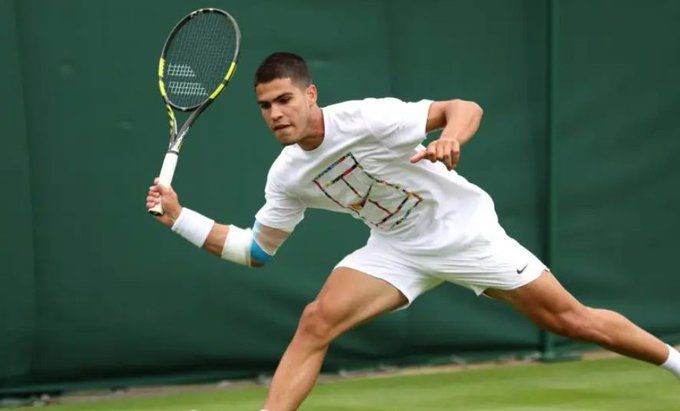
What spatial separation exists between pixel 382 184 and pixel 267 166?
6.39 feet

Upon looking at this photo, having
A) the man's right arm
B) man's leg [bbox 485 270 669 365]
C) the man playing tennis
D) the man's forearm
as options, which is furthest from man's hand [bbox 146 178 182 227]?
man's leg [bbox 485 270 669 365]

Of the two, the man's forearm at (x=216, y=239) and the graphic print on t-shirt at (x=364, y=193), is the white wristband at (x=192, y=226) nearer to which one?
the man's forearm at (x=216, y=239)

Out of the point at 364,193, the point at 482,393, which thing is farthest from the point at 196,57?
the point at 482,393

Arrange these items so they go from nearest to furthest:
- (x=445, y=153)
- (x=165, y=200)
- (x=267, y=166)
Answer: (x=445, y=153), (x=165, y=200), (x=267, y=166)

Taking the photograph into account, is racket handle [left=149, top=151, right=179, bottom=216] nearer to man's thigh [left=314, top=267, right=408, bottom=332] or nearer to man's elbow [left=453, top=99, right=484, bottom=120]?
man's thigh [left=314, top=267, right=408, bottom=332]

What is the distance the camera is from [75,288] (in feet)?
21.6

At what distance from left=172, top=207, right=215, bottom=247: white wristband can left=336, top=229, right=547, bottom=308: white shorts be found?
505 millimetres

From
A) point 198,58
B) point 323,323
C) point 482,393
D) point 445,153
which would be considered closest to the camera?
point 445,153

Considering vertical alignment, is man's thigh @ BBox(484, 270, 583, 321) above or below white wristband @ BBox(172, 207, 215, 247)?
below

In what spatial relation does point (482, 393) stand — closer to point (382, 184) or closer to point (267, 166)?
point (267, 166)

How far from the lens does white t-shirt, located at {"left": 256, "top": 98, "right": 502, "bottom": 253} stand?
4973 mm

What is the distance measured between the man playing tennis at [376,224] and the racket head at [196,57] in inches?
21.3

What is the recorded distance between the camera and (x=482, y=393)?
6531 millimetres

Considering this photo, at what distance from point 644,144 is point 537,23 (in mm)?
901
